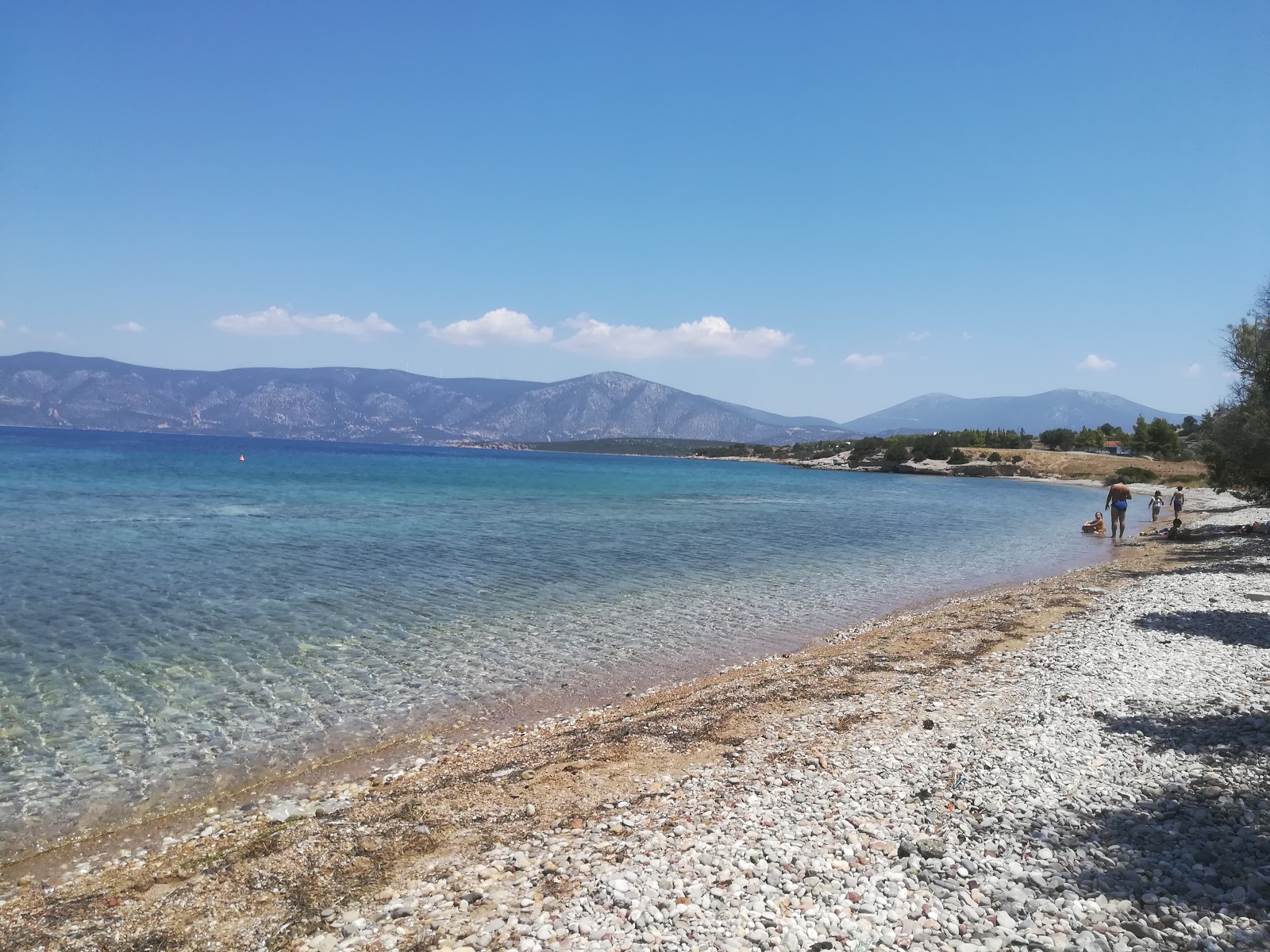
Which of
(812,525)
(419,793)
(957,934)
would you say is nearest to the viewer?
(957,934)

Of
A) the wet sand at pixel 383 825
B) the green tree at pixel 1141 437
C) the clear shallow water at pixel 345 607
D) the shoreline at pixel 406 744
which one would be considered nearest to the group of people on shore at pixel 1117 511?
the clear shallow water at pixel 345 607

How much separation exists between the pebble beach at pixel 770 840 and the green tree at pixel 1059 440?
151 m

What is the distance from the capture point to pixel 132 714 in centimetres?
1166

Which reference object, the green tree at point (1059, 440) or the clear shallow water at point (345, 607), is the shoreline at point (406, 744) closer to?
the clear shallow water at point (345, 607)

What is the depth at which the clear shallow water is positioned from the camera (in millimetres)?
10859

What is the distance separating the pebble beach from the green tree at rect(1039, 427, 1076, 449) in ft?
494

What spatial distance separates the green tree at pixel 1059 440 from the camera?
143m

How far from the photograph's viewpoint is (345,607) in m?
19.5

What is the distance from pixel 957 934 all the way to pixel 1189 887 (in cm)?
Answer: 199

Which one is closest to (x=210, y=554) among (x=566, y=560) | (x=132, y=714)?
(x=566, y=560)

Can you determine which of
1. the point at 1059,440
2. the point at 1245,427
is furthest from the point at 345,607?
the point at 1059,440

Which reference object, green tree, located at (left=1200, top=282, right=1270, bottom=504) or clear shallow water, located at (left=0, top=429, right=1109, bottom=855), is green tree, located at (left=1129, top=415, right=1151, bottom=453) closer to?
clear shallow water, located at (left=0, top=429, right=1109, bottom=855)

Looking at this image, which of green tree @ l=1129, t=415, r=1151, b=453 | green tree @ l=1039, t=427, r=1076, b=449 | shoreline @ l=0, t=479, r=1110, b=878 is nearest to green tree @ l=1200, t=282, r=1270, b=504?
shoreline @ l=0, t=479, r=1110, b=878

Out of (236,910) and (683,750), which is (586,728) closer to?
(683,750)
